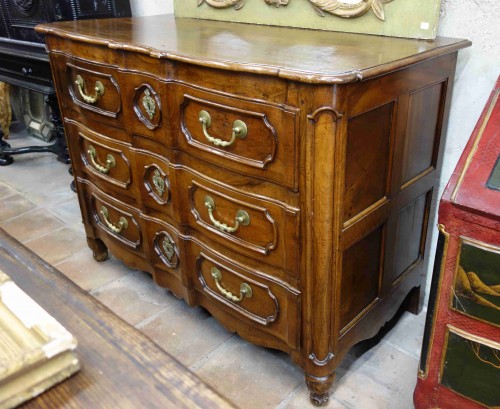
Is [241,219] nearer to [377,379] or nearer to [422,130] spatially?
[422,130]

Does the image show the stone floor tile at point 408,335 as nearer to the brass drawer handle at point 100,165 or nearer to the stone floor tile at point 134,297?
the stone floor tile at point 134,297

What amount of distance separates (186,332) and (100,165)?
29.8 inches

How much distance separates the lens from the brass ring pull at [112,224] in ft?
6.77

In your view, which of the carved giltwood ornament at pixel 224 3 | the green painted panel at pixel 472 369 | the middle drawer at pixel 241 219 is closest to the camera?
the green painted panel at pixel 472 369

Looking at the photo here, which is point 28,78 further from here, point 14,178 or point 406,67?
point 406,67

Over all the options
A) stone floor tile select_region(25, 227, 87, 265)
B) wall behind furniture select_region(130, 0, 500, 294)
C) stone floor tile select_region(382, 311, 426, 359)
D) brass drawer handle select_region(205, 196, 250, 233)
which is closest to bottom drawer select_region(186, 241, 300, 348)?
brass drawer handle select_region(205, 196, 250, 233)

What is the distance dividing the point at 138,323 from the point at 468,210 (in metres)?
1.42

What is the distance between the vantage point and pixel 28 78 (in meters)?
2.84

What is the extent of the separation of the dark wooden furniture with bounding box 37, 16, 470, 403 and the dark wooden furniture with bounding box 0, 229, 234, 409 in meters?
0.61

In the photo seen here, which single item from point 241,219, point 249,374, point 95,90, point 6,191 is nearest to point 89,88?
point 95,90

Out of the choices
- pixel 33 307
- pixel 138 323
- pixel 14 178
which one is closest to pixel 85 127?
pixel 138 323

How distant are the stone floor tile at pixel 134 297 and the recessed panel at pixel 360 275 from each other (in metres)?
0.90

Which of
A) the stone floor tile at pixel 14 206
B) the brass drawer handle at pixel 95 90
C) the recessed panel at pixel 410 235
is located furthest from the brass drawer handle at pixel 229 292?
the stone floor tile at pixel 14 206

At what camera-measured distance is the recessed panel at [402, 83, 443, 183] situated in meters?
1.50
